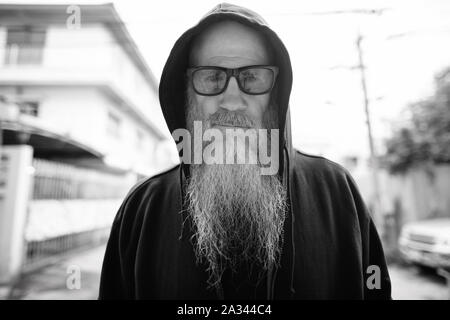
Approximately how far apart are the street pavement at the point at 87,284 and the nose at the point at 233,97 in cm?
246

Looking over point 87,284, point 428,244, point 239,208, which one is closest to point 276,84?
point 239,208

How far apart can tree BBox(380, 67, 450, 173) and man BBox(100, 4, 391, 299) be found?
5.95m

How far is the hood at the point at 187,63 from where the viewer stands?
980mm

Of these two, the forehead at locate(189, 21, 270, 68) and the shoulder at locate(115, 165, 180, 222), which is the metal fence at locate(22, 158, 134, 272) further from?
the forehead at locate(189, 21, 270, 68)

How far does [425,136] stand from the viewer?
5723 mm

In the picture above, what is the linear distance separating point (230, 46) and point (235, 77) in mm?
Answer: 129

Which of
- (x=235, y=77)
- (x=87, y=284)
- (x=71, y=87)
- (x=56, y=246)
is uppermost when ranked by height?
(x=71, y=87)

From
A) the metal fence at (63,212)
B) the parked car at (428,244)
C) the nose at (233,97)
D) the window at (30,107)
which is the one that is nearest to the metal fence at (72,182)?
the metal fence at (63,212)

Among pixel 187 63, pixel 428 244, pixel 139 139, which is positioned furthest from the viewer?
pixel 139 139

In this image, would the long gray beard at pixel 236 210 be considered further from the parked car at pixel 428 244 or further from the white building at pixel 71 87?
the white building at pixel 71 87

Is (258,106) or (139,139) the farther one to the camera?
(139,139)

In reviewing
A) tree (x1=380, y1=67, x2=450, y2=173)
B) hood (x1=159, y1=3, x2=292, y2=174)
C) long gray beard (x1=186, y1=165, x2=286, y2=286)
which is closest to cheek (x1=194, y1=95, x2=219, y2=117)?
hood (x1=159, y1=3, x2=292, y2=174)

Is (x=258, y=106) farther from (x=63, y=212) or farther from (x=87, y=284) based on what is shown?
(x=63, y=212)
